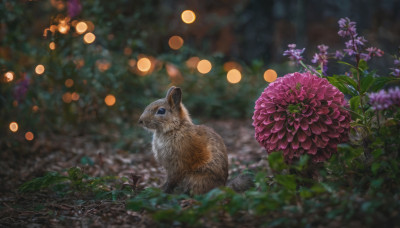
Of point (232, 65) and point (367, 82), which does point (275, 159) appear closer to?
point (367, 82)

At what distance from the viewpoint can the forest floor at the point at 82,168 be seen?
2910mm

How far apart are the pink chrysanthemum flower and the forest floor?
104 cm

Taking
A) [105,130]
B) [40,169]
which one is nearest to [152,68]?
[105,130]

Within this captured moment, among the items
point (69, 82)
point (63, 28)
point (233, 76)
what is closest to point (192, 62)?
point (233, 76)

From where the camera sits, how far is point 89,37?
548cm

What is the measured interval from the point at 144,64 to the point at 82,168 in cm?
360

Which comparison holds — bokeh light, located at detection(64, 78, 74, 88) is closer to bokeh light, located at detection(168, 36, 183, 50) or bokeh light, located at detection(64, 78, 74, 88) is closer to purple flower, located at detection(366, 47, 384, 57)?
purple flower, located at detection(366, 47, 384, 57)

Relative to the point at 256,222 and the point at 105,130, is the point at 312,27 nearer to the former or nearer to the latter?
the point at 105,130

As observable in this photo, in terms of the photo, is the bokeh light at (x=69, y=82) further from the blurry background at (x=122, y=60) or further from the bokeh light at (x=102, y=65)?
the bokeh light at (x=102, y=65)

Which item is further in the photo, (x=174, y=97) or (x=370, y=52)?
(x=174, y=97)

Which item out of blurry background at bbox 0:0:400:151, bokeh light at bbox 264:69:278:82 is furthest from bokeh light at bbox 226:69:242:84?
bokeh light at bbox 264:69:278:82

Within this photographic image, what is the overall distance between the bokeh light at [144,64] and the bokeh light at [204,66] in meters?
1.53

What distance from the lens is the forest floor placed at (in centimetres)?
291

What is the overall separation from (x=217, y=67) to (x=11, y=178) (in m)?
5.26
